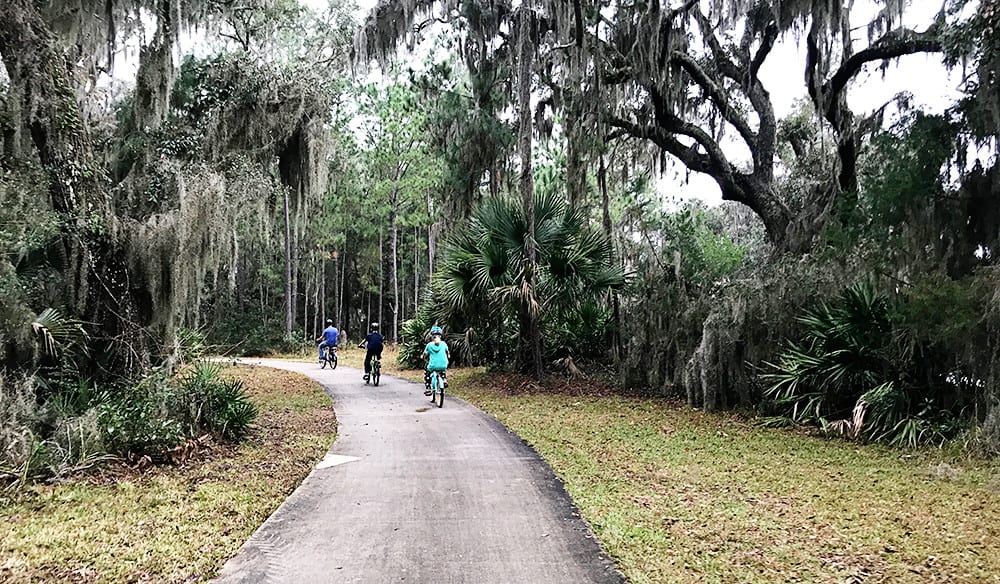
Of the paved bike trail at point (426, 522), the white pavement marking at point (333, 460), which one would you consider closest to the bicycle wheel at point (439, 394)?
the paved bike trail at point (426, 522)

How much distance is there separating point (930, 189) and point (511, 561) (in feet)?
24.7

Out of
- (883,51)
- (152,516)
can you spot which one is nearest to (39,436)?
(152,516)

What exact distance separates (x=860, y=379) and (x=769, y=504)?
14.8 feet

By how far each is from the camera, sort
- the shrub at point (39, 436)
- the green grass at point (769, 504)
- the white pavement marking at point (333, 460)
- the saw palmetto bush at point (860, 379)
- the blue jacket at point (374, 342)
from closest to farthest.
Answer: the green grass at point (769, 504)
the shrub at point (39, 436)
the white pavement marking at point (333, 460)
the saw palmetto bush at point (860, 379)
the blue jacket at point (374, 342)

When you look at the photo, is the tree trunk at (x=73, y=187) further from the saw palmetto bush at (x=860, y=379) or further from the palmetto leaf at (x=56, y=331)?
the saw palmetto bush at (x=860, y=379)

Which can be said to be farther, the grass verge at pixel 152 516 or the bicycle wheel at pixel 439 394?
the bicycle wheel at pixel 439 394

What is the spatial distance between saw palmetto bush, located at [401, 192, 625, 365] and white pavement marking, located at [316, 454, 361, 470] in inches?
255

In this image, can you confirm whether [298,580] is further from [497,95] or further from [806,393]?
[497,95]

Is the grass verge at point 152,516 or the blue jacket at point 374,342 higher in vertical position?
the blue jacket at point 374,342

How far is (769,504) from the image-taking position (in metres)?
5.73

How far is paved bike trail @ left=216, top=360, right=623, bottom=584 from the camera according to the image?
406 cm

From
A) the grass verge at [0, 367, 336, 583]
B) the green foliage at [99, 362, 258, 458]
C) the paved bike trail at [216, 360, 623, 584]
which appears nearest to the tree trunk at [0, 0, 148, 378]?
the green foliage at [99, 362, 258, 458]

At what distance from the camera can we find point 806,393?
32.1 feet

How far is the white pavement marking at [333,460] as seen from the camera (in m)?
6.95
